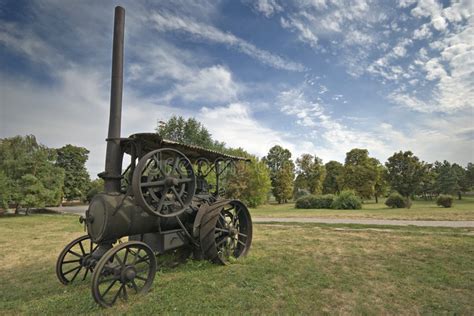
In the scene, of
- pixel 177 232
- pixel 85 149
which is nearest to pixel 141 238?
pixel 177 232

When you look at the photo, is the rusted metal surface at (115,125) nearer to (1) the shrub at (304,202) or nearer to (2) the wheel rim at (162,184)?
(2) the wheel rim at (162,184)

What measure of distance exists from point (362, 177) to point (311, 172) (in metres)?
13.3

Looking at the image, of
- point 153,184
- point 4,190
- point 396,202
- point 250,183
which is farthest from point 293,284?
point 250,183

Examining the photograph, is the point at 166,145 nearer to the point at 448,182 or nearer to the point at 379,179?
the point at 379,179

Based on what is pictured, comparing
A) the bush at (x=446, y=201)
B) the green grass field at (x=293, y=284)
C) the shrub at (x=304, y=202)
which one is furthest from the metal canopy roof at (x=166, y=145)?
the bush at (x=446, y=201)

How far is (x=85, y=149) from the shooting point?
46.3 m

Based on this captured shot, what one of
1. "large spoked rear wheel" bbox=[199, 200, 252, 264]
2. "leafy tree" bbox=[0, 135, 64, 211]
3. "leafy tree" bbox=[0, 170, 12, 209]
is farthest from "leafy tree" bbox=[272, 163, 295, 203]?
"large spoked rear wheel" bbox=[199, 200, 252, 264]

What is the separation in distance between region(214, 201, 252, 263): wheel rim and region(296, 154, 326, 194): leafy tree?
141 feet

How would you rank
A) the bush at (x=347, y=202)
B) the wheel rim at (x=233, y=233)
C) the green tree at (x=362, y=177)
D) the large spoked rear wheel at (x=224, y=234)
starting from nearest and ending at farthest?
1. the large spoked rear wheel at (x=224, y=234)
2. the wheel rim at (x=233, y=233)
3. the bush at (x=347, y=202)
4. the green tree at (x=362, y=177)

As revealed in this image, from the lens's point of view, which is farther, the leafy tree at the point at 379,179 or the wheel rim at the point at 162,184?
the leafy tree at the point at 379,179

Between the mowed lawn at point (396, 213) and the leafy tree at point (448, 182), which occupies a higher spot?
the leafy tree at point (448, 182)

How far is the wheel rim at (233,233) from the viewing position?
6493 mm

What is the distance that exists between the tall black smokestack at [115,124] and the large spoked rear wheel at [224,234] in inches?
83.4

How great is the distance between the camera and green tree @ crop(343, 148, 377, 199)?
119 ft
